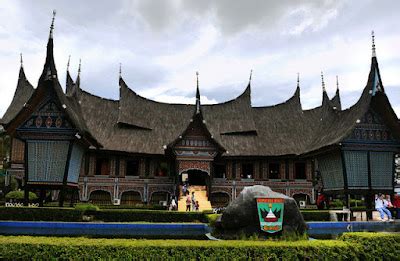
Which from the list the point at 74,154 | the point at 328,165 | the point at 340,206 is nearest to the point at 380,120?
the point at 328,165

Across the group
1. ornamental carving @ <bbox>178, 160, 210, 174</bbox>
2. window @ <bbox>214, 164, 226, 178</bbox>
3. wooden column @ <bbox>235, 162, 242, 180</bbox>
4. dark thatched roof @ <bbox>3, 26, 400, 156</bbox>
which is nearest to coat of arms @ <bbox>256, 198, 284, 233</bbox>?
dark thatched roof @ <bbox>3, 26, 400, 156</bbox>

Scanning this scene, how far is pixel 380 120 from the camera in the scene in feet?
66.6

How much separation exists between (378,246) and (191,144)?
19.1 m

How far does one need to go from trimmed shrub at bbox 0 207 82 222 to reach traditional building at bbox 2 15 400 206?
2.52 metres

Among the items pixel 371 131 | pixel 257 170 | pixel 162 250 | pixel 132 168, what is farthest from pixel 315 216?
pixel 132 168

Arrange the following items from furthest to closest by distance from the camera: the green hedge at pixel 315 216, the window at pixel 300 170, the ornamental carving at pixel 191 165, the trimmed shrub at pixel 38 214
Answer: the window at pixel 300 170
the ornamental carving at pixel 191 165
the green hedge at pixel 315 216
the trimmed shrub at pixel 38 214

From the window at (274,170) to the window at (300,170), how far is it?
1.49 m

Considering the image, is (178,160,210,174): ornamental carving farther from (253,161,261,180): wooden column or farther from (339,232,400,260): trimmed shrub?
(339,232,400,260): trimmed shrub

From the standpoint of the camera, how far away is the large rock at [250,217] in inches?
404

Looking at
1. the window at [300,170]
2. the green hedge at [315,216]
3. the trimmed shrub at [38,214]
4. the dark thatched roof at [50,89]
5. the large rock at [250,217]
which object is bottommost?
the green hedge at [315,216]

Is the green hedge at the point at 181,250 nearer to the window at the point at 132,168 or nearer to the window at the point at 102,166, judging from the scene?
the window at the point at 102,166

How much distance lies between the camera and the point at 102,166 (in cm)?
3109

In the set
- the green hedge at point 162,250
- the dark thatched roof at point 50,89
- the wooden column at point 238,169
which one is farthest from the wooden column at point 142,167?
the green hedge at point 162,250

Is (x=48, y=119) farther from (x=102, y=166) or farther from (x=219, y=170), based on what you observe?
(x=219, y=170)
